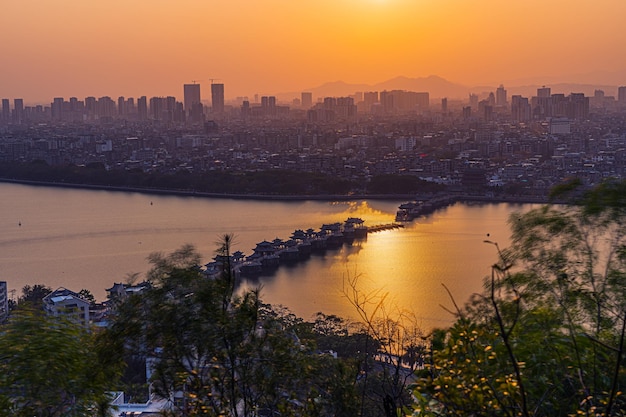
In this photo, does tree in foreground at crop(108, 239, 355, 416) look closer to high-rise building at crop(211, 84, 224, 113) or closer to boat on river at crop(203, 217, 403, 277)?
boat on river at crop(203, 217, 403, 277)

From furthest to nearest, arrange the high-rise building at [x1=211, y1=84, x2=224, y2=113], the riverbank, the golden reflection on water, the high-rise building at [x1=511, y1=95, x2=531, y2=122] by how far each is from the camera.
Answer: the high-rise building at [x1=211, y1=84, x2=224, y2=113]
the high-rise building at [x1=511, y1=95, x2=531, y2=122]
the riverbank
the golden reflection on water

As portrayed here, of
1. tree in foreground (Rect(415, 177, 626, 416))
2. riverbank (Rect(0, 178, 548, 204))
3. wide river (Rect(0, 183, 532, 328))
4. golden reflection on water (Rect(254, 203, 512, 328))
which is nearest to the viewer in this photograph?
tree in foreground (Rect(415, 177, 626, 416))

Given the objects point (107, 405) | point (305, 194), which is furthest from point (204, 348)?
point (305, 194)

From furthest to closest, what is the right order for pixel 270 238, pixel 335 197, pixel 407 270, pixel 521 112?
1. pixel 521 112
2. pixel 335 197
3. pixel 270 238
4. pixel 407 270

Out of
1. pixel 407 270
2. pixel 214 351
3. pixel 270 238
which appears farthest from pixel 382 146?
pixel 214 351

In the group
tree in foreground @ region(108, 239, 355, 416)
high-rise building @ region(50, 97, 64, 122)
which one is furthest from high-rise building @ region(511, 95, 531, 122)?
tree in foreground @ region(108, 239, 355, 416)

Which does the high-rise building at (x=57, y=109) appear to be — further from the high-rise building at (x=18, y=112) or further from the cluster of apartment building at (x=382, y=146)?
the cluster of apartment building at (x=382, y=146)

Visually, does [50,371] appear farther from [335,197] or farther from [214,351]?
[335,197]
